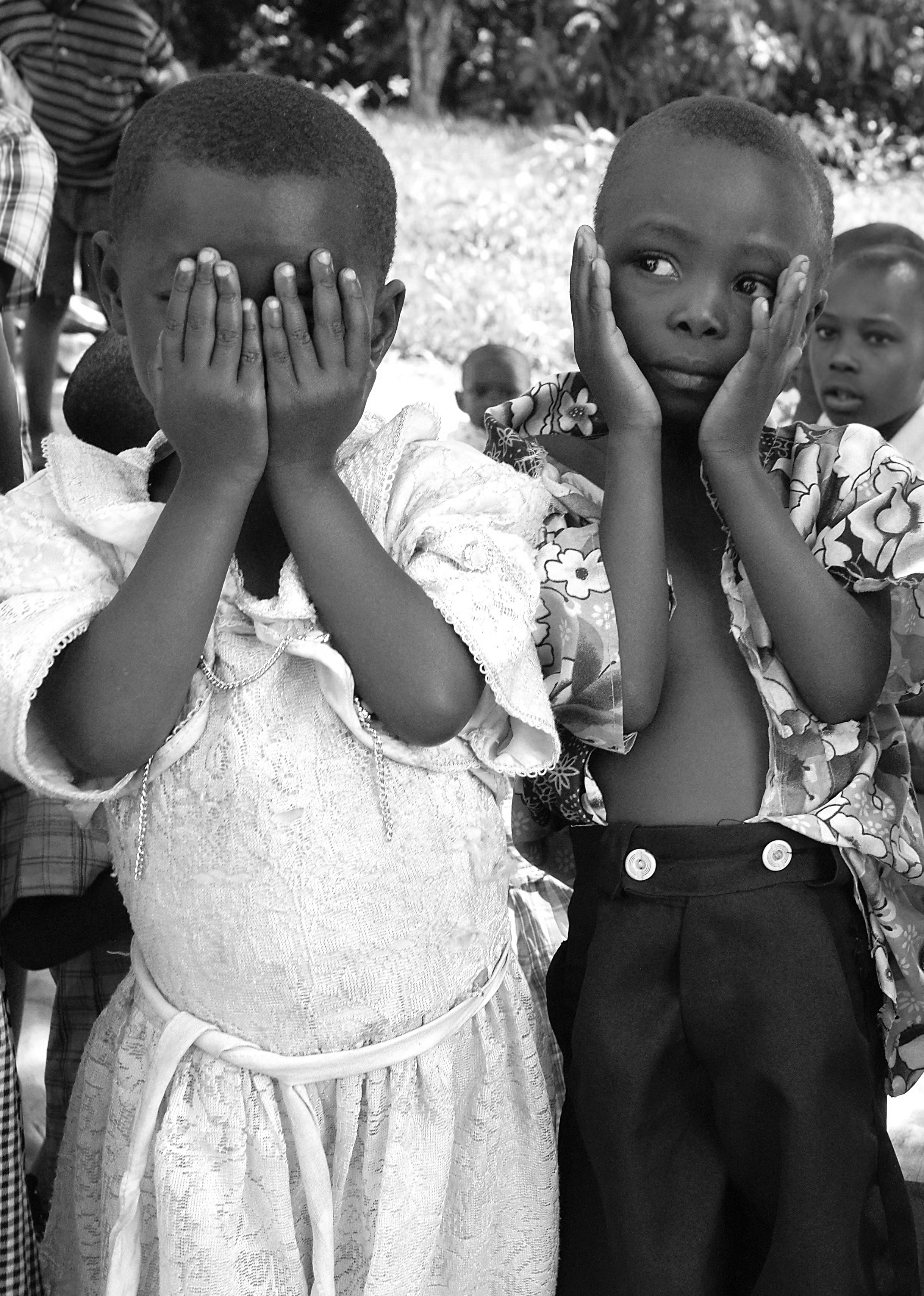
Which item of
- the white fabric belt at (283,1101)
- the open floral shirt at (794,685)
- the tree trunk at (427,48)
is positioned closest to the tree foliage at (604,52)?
the tree trunk at (427,48)

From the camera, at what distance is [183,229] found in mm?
1186

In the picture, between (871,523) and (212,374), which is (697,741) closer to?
(871,523)

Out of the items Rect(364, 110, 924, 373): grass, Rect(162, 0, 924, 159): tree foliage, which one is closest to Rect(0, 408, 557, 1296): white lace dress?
Rect(364, 110, 924, 373): grass

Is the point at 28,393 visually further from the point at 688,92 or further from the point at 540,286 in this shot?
the point at 688,92

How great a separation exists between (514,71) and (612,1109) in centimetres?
1110

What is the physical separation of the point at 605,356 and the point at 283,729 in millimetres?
496

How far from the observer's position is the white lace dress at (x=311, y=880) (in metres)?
1.26

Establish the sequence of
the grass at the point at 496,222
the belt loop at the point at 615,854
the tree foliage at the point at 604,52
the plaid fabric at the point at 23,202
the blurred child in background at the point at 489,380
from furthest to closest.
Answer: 1. the tree foliage at the point at 604,52
2. the grass at the point at 496,222
3. the blurred child in background at the point at 489,380
4. the plaid fabric at the point at 23,202
5. the belt loop at the point at 615,854

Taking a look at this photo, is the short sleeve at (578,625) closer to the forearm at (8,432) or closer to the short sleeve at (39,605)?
the short sleeve at (39,605)

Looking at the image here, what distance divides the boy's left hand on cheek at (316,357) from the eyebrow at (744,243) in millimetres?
408

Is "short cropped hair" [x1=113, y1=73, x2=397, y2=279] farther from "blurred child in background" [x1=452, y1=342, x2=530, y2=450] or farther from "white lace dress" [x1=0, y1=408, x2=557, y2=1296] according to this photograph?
"blurred child in background" [x1=452, y1=342, x2=530, y2=450]

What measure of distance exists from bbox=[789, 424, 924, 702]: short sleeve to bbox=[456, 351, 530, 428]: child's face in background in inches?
102

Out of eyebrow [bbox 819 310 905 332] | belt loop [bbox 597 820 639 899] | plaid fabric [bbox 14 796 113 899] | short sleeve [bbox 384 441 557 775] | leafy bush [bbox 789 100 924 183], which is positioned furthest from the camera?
leafy bush [bbox 789 100 924 183]

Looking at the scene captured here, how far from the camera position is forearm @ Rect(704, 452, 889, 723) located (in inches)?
55.7
